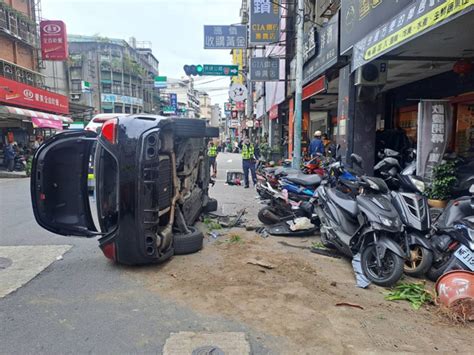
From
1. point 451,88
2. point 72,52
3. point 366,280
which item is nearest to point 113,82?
point 72,52

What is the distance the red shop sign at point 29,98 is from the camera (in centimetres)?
1853

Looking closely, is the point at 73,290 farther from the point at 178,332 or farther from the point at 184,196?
the point at 184,196

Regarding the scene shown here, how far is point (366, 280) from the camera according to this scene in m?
4.11

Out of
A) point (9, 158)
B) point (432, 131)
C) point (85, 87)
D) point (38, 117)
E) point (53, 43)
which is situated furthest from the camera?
point (85, 87)

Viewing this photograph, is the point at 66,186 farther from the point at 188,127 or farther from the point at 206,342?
the point at 206,342

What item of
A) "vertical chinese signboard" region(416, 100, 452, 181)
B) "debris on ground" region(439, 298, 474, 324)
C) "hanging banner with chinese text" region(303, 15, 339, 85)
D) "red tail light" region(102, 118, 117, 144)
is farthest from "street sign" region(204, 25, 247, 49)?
"debris on ground" region(439, 298, 474, 324)

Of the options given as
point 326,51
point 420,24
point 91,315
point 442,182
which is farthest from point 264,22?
point 91,315

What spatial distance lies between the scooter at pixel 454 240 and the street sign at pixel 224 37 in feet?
44.2

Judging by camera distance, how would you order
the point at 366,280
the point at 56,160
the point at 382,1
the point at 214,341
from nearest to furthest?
the point at 214,341 < the point at 366,280 < the point at 56,160 < the point at 382,1

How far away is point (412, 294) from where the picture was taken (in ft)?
12.5

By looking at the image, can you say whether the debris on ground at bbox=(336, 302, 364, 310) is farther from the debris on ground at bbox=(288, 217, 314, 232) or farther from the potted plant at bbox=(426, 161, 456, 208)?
the potted plant at bbox=(426, 161, 456, 208)

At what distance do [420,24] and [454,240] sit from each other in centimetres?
285

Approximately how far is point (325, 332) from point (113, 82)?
169 feet

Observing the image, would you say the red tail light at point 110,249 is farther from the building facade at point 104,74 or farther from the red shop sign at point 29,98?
the building facade at point 104,74
